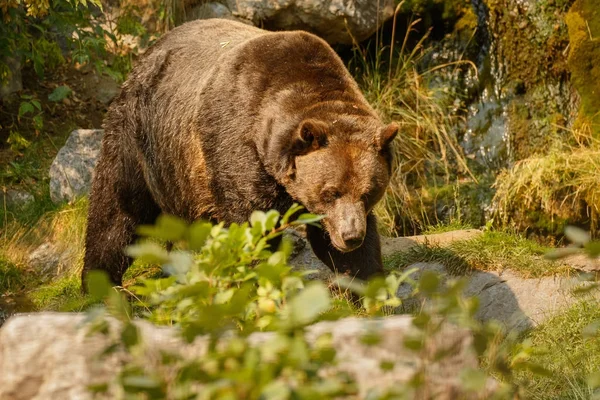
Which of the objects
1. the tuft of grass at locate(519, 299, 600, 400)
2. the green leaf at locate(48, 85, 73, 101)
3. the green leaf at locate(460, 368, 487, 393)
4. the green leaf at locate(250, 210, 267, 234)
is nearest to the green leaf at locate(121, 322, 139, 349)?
the green leaf at locate(250, 210, 267, 234)

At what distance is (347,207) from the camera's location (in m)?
6.36

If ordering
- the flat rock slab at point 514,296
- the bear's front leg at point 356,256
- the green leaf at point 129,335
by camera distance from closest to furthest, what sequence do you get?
the green leaf at point 129,335, the bear's front leg at point 356,256, the flat rock slab at point 514,296

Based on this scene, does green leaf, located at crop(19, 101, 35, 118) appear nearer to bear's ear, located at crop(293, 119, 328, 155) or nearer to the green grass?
the green grass

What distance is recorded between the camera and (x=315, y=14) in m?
11.4

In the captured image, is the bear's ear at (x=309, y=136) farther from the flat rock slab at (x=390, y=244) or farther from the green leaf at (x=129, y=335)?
the green leaf at (x=129, y=335)

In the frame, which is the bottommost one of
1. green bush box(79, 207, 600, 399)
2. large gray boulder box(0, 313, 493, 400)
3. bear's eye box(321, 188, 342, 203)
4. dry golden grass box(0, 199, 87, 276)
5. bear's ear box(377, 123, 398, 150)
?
dry golden grass box(0, 199, 87, 276)

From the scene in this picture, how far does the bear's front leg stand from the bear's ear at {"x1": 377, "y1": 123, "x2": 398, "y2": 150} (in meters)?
0.67

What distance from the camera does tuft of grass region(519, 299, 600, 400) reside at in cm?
495

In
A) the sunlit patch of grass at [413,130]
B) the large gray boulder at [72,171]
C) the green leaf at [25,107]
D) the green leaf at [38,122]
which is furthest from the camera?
the green leaf at [38,122]

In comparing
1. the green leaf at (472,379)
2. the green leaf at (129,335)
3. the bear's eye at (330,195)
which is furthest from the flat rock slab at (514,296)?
the green leaf at (129,335)

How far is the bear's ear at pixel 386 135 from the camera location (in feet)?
21.4

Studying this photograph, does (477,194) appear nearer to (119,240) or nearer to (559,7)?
(559,7)

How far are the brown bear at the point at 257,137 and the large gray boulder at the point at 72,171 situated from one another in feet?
7.44

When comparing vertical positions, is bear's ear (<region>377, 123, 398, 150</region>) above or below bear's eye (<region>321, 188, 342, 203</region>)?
above
